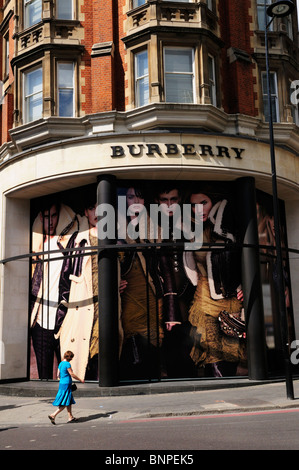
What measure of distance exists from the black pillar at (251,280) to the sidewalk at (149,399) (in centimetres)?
76

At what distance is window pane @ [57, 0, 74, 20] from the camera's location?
19.2 meters

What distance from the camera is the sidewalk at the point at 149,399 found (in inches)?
469

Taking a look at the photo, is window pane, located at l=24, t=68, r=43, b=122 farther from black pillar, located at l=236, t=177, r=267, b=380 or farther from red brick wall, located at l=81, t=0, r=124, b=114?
black pillar, located at l=236, t=177, r=267, b=380

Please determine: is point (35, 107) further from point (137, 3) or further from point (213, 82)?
point (213, 82)

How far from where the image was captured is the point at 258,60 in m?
19.7

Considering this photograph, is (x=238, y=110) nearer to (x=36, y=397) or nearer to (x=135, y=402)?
(x=135, y=402)

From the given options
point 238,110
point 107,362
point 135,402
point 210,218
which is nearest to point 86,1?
point 238,110

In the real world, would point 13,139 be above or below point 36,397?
above

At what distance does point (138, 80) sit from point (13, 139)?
5.23 metres

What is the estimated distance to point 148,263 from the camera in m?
17.3

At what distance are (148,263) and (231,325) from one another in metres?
3.47

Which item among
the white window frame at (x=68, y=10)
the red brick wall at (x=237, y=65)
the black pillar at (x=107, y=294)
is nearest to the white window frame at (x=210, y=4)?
the red brick wall at (x=237, y=65)

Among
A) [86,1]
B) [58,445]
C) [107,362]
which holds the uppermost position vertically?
[86,1]

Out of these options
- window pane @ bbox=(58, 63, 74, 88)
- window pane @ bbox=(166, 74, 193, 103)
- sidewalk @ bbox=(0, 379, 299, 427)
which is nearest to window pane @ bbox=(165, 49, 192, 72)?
window pane @ bbox=(166, 74, 193, 103)
